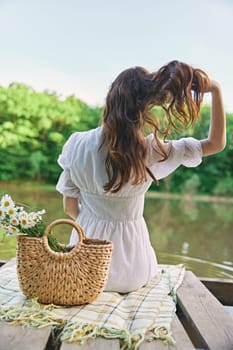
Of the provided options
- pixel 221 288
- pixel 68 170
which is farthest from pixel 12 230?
pixel 221 288

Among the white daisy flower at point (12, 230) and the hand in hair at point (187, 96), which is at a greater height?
the hand in hair at point (187, 96)

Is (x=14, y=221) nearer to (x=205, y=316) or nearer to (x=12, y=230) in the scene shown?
(x=12, y=230)

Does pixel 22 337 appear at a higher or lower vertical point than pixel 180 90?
lower

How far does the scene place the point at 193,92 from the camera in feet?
3.45

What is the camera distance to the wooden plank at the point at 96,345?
2.39 feet

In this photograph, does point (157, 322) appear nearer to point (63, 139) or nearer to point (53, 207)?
point (53, 207)

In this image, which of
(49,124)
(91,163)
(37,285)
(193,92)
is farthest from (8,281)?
(49,124)

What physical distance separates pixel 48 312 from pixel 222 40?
11.1 ft

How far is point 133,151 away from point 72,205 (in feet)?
1.03

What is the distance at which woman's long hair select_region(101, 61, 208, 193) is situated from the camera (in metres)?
1.01

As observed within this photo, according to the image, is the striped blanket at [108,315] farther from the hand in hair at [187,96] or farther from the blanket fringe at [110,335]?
the hand in hair at [187,96]

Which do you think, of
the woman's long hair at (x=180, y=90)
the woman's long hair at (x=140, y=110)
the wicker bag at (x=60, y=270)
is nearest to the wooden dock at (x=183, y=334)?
the wicker bag at (x=60, y=270)

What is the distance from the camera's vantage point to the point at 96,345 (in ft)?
2.44

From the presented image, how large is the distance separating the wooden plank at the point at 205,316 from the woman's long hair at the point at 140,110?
1.18 feet
